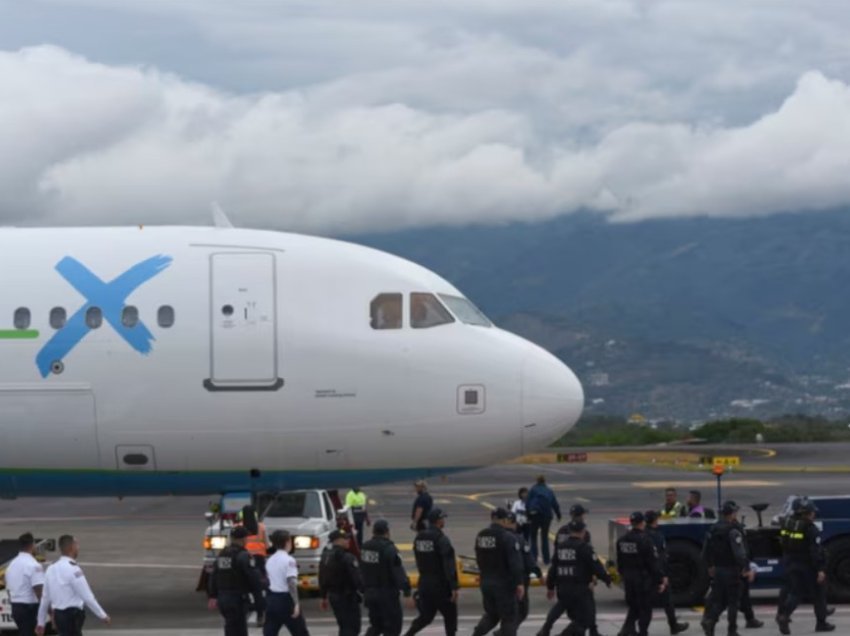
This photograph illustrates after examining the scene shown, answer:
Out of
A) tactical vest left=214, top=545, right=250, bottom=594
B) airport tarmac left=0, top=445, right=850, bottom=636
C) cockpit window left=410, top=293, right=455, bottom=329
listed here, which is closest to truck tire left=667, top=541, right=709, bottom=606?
airport tarmac left=0, top=445, right=850, bottom=636

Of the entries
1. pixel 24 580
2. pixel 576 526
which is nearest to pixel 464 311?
pixel 576 526

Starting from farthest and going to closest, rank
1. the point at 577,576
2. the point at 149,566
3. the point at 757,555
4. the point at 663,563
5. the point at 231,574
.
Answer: the point at 149,566 < the point at 757,555 < the point at 663,563 < the point at 577,576 < the point at 231,574

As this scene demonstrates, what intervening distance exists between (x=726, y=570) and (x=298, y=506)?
879cm

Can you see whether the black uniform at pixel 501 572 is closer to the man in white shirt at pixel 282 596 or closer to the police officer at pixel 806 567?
the man in white shirt at pixel 282 596

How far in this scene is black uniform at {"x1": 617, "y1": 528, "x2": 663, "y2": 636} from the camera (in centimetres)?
2017

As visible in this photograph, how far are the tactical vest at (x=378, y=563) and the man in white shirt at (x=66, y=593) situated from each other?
297 cm

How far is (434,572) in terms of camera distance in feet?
62.8

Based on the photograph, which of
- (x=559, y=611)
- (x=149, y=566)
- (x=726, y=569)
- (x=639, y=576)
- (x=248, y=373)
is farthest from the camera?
(x=149, y=566)

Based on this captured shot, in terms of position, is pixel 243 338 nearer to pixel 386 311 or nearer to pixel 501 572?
pixel 386 311

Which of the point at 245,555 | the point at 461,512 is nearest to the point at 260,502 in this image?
the point at 245,555

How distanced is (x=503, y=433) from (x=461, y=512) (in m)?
20.3

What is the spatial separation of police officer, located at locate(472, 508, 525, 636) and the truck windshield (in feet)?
25.8

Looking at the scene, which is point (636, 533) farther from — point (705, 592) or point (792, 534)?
point (705, 592)

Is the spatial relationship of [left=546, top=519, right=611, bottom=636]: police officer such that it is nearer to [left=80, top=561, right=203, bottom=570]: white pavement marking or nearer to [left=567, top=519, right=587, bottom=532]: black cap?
[left=567, top=519, right=587, bottom=532]: black cap
